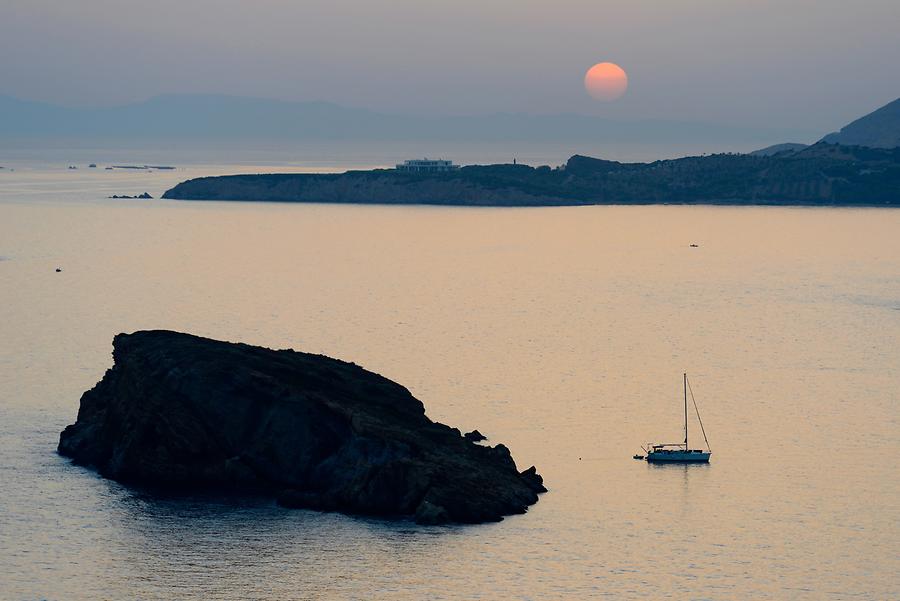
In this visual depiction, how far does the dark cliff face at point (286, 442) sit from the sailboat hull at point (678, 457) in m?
10.00

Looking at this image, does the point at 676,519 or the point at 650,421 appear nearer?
the point at 676,519

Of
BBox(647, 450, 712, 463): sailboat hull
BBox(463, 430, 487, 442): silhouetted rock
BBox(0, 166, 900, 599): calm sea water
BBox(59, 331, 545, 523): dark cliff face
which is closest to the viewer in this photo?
BBox(0, 166, 900, 599): calm sea water

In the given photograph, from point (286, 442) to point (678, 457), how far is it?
23102 millimetres

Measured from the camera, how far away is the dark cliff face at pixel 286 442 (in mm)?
69562

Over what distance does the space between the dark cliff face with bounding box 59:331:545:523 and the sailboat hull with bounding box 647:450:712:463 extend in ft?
32.8

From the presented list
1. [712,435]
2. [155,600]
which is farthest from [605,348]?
[155,600]

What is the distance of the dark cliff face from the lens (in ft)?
228

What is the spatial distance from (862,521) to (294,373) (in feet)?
97.6

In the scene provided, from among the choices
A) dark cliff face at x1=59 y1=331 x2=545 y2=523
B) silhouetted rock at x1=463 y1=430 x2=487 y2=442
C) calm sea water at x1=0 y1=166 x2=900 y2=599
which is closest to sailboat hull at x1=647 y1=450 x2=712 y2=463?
calm sea water at x1=0 y1=166 x2=900 y2=599

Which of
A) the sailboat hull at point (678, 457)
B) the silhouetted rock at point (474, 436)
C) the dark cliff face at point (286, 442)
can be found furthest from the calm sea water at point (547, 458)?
the silhouetted rock at point (474, 436)

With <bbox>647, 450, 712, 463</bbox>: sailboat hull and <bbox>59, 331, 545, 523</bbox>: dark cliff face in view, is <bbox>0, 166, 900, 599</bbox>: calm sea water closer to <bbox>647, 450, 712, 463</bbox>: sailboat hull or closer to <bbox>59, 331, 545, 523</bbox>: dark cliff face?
<bbox>647, 450, 712, 463</bbox>: sailboat hull

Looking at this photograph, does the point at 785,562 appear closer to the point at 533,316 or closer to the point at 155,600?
the point at 155,600

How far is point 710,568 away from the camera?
214ft

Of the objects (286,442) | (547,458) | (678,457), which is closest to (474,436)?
(547,458)
